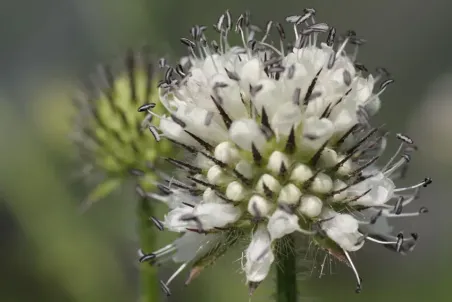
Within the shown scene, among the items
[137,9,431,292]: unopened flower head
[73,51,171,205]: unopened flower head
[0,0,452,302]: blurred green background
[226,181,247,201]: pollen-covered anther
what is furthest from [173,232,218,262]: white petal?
[0,0,452,302]: blurred green background

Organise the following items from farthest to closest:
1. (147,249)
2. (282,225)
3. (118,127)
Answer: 1. (118,127)
2. (147,249)
3. (282,225)

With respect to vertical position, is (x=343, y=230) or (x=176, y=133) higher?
(x=176, y=133)

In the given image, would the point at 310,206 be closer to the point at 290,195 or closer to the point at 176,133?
the point at 290,195

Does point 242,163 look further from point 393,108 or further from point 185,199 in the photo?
point 393,108

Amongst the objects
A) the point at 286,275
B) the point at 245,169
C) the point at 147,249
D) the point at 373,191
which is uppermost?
the point at 245,169

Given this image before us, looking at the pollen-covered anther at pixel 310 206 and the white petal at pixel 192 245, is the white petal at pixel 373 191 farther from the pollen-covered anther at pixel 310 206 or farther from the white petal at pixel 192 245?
the white petal at pixel 192 245

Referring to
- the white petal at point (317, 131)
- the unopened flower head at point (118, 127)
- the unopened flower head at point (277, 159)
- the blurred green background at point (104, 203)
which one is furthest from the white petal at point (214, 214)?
the blurred green background at point (104, 203)

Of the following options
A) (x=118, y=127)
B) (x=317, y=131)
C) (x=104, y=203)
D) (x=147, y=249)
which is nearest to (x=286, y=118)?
(x=317, y=131)

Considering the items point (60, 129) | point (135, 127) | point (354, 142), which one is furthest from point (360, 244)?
point (60, 129)
